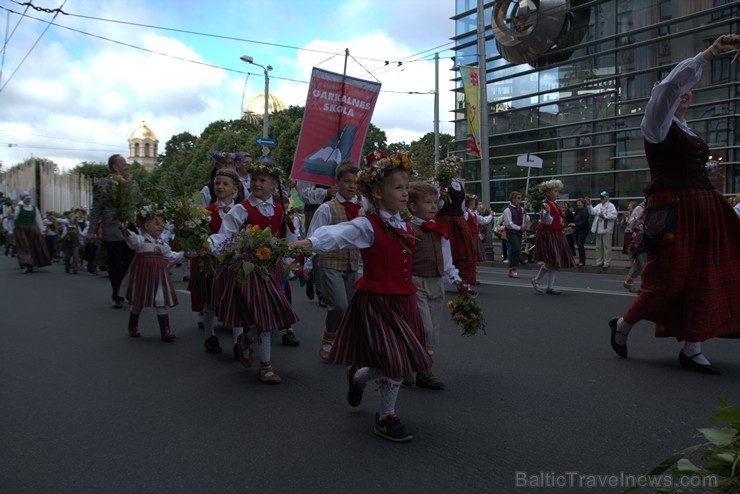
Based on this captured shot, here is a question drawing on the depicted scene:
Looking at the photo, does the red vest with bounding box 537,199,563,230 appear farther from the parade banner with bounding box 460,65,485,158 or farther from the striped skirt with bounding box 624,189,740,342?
the parade banner with bounding box 460,65,485,158

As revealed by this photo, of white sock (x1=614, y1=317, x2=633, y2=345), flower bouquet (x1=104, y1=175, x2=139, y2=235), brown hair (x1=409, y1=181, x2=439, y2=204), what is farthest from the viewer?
flower bouquet (x1=104, y1=175, x2=139, y2=235)

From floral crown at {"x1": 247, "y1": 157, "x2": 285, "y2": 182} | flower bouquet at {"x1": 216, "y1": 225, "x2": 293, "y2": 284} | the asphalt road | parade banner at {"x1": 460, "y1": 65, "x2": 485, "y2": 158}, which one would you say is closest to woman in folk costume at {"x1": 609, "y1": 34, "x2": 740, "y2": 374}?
the asphalt road

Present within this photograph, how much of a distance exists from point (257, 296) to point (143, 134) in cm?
15228

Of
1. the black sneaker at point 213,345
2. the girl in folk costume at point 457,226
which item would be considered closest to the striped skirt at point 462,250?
the girl in folk costume at point 457,226

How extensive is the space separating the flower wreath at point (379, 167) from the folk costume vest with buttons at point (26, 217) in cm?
1662

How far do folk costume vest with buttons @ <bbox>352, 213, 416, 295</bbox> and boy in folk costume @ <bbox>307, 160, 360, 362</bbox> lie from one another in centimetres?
187

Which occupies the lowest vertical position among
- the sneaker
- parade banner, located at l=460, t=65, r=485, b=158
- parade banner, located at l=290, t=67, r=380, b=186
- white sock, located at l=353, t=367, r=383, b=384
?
the sneaker

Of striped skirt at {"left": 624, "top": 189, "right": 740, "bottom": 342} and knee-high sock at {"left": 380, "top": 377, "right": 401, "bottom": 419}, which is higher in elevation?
striped skirt at {"left": 624, "top": 189, "right": 740, "bottom": 342}

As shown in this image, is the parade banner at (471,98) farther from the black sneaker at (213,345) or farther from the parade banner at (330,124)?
the black sneaker at (213,345)

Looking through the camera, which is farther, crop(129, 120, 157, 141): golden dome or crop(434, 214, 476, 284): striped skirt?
crop(129, 120, 157, 141): golden dome

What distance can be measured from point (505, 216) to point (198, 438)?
35.9ft

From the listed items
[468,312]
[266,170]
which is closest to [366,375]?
[468,312]

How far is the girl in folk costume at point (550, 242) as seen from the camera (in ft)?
34.4

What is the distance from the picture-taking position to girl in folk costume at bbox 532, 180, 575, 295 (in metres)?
10.5
